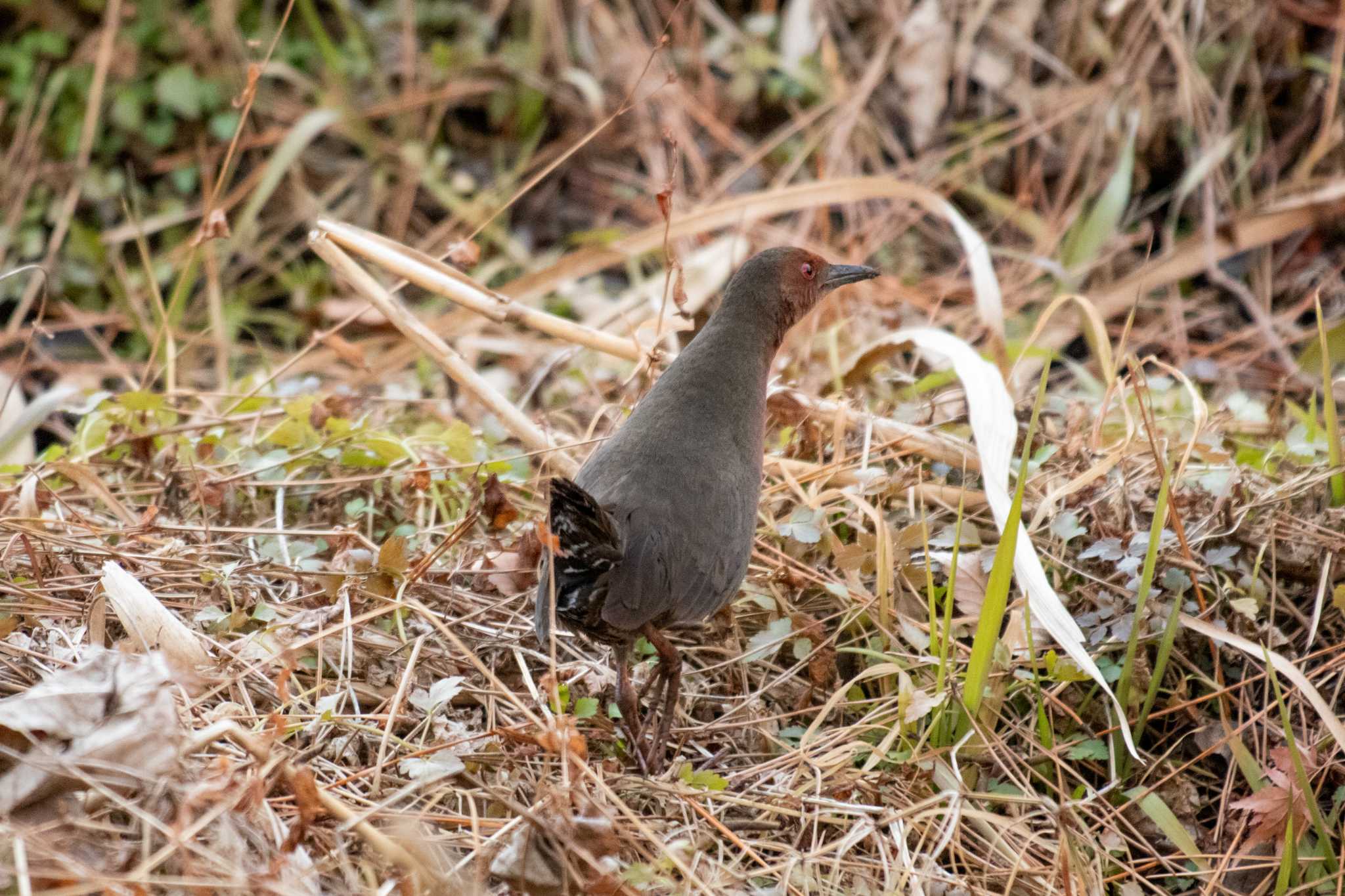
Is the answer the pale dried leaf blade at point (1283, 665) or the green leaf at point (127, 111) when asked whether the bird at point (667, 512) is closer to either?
the pale dried leaf blade at point (1283, 665)

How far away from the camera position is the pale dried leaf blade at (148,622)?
257 centimetres

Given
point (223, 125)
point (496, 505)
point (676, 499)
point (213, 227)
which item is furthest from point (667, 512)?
point (223, 125)

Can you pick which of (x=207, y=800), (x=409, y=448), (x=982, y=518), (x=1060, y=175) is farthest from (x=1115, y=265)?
(x=207, y=800)

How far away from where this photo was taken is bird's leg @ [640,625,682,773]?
108 inches

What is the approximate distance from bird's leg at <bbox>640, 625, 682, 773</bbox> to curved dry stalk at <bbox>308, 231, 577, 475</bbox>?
30.0 inches

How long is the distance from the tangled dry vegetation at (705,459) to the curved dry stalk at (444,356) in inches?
0.6

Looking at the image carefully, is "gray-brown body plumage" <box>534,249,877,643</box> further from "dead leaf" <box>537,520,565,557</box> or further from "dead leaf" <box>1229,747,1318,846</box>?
"dead leaf" <box>1229,747,1318,846</box>

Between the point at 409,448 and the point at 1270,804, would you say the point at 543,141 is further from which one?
the point at 1270,804

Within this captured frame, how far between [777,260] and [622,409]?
701 millimetres

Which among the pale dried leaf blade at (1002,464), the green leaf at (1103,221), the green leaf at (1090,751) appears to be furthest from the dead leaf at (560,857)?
the green leaf at (1103,221)

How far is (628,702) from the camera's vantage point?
9.11 feet

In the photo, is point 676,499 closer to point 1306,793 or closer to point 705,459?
point 705,459

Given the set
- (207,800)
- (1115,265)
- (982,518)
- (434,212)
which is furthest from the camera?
(434,212)

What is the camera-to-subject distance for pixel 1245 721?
2.88 meters
